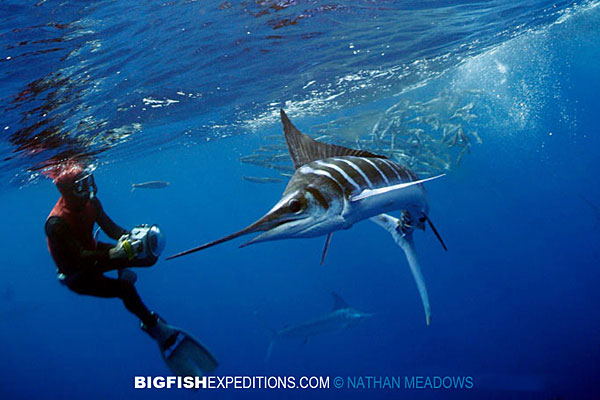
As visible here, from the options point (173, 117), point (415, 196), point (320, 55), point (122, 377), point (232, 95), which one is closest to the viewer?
point (415, 196)

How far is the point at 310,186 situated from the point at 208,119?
14.6 metres

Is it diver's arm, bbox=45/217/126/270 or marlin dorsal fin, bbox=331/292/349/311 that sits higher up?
diver's arm, bbox=45/217/126/270

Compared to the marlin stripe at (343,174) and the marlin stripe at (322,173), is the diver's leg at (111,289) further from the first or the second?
the marlin stripe at (343,174)

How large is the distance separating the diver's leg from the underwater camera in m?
0.50

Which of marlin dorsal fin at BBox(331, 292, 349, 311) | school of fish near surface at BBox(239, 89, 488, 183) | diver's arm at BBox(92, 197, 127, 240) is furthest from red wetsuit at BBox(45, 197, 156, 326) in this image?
marlin dorsal fin at BBox(331, 292, 349, 311)

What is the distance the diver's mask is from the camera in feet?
12.4

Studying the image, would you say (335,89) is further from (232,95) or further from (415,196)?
(415,196)

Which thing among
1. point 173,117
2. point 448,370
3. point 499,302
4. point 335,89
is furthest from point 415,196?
point 499,302

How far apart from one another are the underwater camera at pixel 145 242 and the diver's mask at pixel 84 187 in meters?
1.13

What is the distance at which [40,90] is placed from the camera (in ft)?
24.8

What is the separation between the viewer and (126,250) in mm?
2934

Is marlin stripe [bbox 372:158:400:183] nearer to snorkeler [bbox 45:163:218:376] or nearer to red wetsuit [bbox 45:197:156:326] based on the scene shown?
snorkeler [bbox 45:163:218:376]

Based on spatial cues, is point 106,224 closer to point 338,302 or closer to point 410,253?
point 410,253

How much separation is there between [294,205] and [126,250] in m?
1.89
